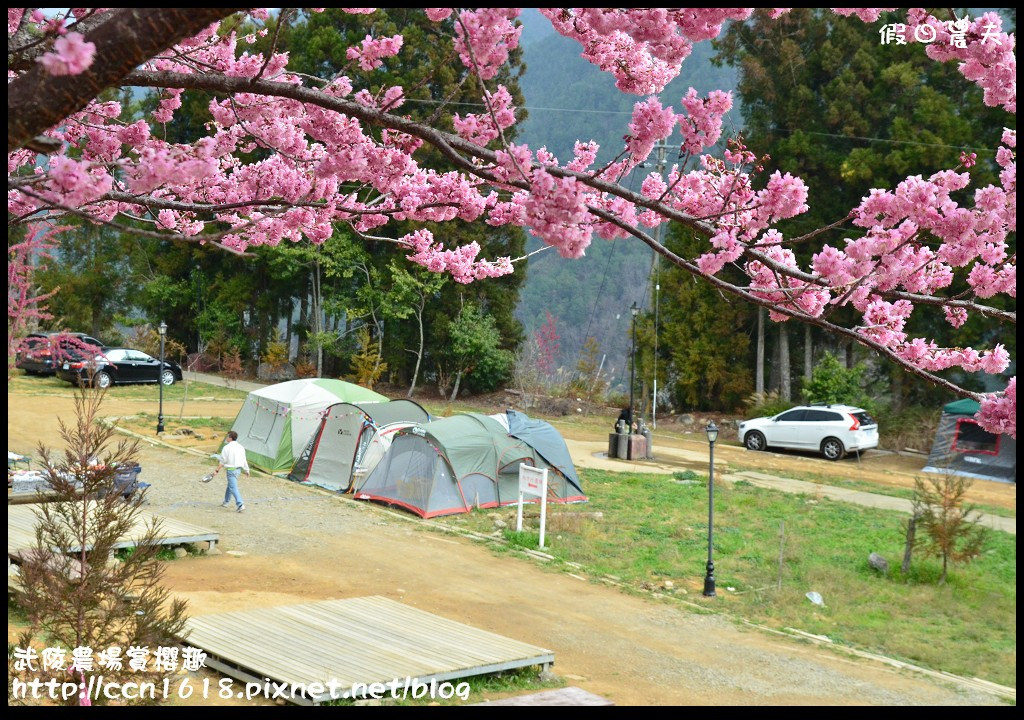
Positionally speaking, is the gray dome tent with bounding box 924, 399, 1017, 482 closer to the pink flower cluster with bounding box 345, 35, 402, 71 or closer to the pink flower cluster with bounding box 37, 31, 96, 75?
the pink flower cluster with bounding box 345, 35, 402, 71

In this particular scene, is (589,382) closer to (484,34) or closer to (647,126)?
(647,126)

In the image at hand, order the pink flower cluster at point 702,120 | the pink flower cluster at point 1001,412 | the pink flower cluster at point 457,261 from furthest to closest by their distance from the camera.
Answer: the pink flower cluster at point 457,261
the pink flower cluster at point 702,120
the pink flower cluster at point 1001,412

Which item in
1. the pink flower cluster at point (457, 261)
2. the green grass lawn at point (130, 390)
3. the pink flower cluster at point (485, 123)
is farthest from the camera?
the green grass lawn at point (130, 390)

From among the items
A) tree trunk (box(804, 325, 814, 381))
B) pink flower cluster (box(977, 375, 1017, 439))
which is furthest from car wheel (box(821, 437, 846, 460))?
pink flower cluster (box(977, 375, 1017, 439))

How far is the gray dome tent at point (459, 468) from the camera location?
50.2 ft

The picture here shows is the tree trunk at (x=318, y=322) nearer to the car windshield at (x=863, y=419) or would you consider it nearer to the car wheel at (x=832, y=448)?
the car wheel at (x=832, y=448)

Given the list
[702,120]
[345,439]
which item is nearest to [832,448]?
[345,439]

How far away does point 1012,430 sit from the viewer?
4.22 meters

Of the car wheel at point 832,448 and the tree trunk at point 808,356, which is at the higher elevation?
the tree trunk at point 808,356

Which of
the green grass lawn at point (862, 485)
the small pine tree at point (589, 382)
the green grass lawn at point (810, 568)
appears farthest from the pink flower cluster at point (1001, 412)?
A: the small pine tree at point (589, 382)

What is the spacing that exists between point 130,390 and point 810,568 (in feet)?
75.5

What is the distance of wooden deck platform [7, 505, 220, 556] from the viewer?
34.3 ft

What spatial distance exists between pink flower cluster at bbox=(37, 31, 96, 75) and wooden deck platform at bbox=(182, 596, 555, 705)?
480 centimetres

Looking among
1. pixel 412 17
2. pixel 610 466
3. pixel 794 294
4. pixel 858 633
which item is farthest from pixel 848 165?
pixel 794 294
